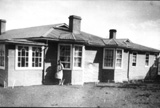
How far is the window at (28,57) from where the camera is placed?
11945 mm

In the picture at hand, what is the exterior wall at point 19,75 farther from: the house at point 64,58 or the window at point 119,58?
the window at point 119,58

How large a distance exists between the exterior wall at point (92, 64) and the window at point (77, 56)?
1.60 meters

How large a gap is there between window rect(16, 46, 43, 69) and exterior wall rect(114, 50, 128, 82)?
8092 mm

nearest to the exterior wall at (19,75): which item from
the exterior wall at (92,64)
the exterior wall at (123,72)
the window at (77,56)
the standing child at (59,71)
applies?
the standing child at (59,71)

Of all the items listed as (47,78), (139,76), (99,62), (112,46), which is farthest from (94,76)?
(139,76)

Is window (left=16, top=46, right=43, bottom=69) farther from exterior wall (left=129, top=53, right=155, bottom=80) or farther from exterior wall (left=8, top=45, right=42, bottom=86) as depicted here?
exterior wall (left=129, top=53, right=155, bottom=80)

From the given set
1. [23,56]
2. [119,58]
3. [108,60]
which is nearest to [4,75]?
[23,56]

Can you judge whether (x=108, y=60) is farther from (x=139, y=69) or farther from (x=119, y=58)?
(x=139, y=69)

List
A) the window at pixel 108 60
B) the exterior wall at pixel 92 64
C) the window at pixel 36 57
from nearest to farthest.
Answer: the window at pixel 36 57, the exterior wall at pixel 92 64, the window at pixel 108 60

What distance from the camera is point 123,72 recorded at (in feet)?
58.4

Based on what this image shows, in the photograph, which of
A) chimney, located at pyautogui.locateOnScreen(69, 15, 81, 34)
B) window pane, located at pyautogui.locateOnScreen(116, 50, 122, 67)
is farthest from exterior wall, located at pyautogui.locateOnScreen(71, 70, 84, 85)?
window pane, located at pyautogui.locateOnScreen(116, 50, 122, 67)

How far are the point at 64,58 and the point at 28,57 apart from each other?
3011 millimetres

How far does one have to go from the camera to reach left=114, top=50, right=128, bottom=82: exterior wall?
1685cm

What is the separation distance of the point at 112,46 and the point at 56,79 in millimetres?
6730
